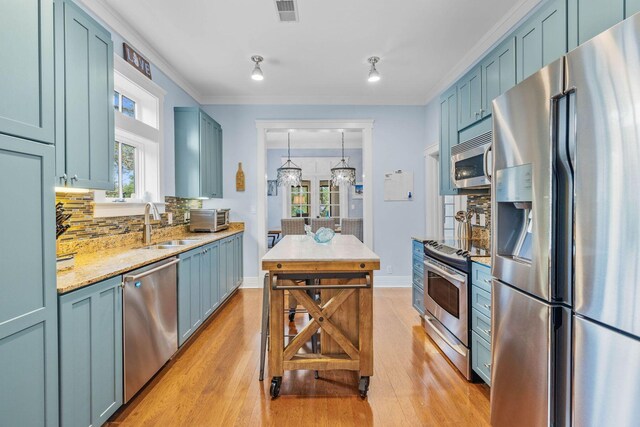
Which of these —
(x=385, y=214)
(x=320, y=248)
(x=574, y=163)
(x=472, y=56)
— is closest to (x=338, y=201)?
(x=385, y=214)

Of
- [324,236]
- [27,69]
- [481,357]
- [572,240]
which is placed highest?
[27,69]

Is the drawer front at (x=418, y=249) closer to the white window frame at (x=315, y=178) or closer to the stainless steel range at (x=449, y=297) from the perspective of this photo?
the stainless steel range at (x=449, y=297)

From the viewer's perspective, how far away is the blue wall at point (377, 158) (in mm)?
4711

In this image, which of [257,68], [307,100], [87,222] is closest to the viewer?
[87,222]

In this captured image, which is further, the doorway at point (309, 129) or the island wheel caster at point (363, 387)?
the doorway at point (309, 129)

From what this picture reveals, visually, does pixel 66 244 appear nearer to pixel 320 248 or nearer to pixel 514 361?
pixel 320 248

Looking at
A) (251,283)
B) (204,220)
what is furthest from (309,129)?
(251,283)

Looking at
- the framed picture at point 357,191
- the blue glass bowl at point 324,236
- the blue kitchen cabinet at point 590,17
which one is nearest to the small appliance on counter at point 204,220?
the blue glass bowl at point 324,236

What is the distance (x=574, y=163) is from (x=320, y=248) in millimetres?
1654

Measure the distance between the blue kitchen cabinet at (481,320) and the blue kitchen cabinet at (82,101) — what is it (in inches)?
99.5

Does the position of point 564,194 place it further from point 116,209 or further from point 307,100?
point 307,100

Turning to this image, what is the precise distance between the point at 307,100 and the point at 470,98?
2502 millimetres

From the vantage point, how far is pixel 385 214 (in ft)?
15.8

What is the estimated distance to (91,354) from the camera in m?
1.59
